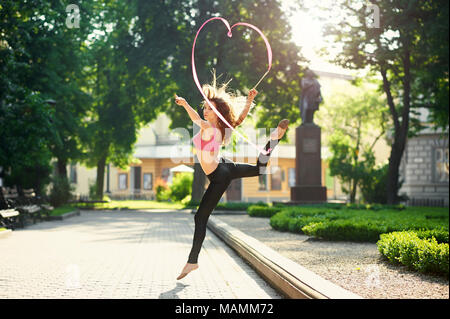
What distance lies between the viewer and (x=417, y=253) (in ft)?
23.0

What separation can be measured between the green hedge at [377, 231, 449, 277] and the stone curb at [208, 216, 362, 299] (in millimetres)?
1380

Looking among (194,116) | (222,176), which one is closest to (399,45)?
(222,176)

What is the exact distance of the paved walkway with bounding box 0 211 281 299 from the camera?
659 centimetres

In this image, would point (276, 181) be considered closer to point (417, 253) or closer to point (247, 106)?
point (417, 253)

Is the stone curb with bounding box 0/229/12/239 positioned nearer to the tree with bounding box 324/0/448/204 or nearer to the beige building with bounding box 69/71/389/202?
the tree with bounding box 324/0/448/204

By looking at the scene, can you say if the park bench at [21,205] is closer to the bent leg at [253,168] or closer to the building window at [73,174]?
the bent leg at [253,168]

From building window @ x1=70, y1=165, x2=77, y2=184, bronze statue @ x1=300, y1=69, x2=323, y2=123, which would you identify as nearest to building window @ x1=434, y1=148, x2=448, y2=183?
bronze statue @ x1=300, y1=69, x2=323, y2=123

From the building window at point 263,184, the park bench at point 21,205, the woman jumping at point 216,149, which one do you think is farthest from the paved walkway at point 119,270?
the building window at point 263,184

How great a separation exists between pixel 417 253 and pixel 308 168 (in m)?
19.6

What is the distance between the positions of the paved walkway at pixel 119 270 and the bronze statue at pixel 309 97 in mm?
14382

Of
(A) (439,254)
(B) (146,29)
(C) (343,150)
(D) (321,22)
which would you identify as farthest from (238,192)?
(A) (439,254)

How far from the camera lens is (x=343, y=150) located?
3366cm

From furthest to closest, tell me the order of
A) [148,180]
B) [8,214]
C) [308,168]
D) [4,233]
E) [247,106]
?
[148,180] < [308,168] < [8,214] < [4,233] < [247,106]

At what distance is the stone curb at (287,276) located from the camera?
17.6 ft
